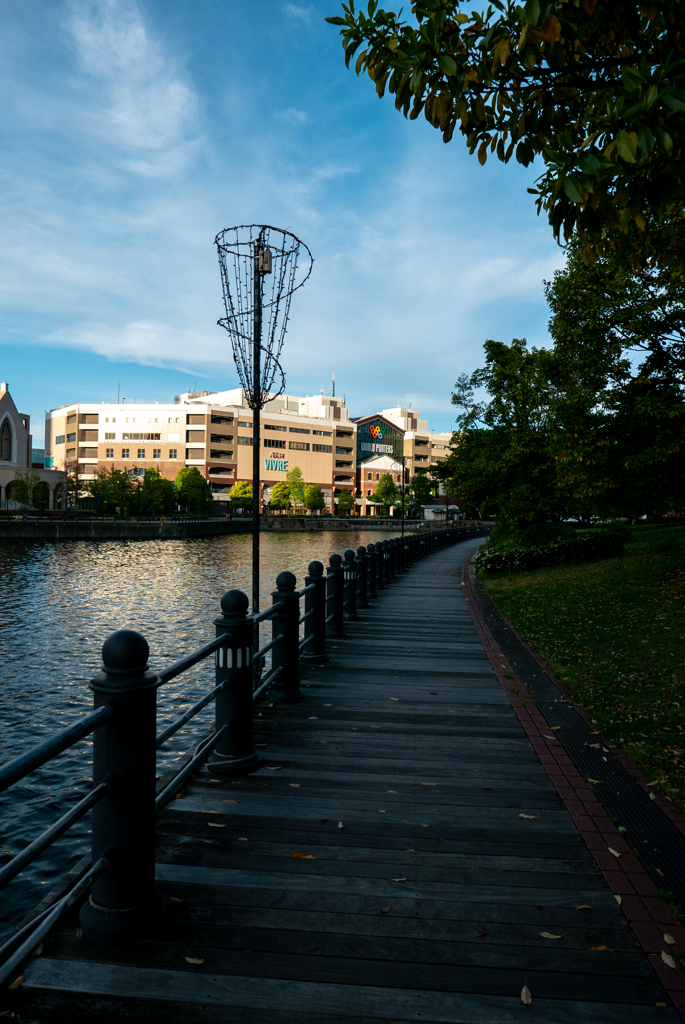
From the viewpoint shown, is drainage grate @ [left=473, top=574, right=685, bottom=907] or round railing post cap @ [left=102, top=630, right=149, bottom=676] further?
drainage grate @ [left=473, top=574, right=685, bottom=907]

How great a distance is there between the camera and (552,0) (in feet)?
12.2

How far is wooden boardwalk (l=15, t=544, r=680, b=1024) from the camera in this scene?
9.05 ft

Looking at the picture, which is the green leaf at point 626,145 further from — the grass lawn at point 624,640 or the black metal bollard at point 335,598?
the black metal bollard at point 335,598

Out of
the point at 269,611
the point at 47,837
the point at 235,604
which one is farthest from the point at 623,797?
the point at 47,837

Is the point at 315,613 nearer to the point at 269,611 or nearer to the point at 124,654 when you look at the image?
the point at 269,611

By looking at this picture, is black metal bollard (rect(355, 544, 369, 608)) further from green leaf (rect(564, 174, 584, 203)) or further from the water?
green leaf (rect(564, 174, 584, 203))

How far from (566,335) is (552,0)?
12.4 meters

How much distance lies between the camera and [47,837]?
8.93 ft

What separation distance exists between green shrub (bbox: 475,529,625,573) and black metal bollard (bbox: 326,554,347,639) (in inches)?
559

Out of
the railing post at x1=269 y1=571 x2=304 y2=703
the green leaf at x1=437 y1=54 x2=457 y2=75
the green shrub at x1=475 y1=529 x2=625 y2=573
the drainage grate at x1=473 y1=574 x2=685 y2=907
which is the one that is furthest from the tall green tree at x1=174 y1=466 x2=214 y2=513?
the green leaf at x1=437 y1=54 x2=457 y2=75

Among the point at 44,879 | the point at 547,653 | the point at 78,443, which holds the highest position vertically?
the point at 78,443

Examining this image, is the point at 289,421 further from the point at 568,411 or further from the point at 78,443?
the point at 568,411

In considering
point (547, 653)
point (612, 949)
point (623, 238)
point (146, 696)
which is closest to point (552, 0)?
point (623, 238)

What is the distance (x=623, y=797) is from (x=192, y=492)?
96615 mm
